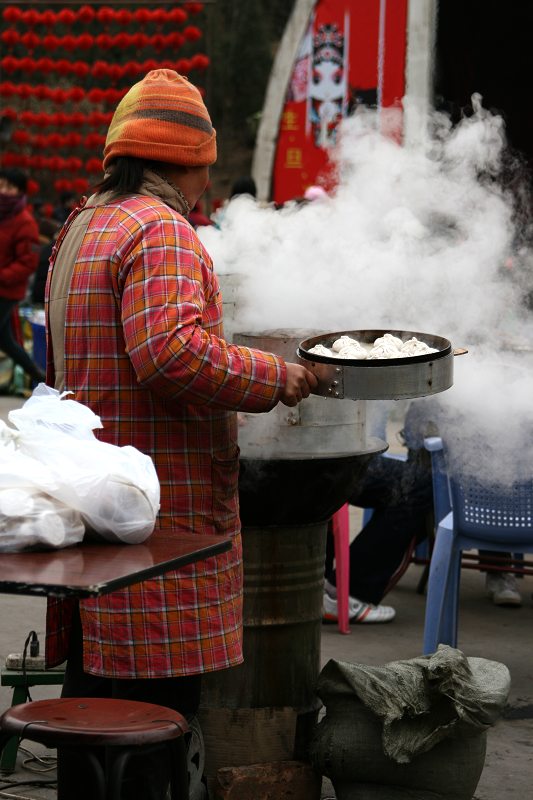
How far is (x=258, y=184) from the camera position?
41.4ft

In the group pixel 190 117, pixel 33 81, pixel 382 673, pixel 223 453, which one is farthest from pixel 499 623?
pixel 33 81

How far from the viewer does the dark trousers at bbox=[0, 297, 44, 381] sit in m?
10.1

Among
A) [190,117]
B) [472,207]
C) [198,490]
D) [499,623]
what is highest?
[190,117]

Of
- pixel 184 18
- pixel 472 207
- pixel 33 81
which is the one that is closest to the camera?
pixel 472 207

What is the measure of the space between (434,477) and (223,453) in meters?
1.75

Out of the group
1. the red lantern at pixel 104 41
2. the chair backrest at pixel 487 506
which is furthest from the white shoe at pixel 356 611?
the red lantern at pixel 104 41

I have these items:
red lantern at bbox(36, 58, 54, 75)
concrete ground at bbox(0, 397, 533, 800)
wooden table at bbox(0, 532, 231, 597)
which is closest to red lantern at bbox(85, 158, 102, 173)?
red lantern at bbox(36, 58, 54, 75)

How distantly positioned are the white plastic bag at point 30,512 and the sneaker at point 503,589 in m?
3.62

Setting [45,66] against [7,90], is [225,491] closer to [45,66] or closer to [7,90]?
[45,66]

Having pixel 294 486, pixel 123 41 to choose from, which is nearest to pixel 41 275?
pixel 123 41

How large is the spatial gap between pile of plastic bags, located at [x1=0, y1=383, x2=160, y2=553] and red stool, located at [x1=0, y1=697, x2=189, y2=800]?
1.18 ft

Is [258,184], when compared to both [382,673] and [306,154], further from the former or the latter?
[382,673]

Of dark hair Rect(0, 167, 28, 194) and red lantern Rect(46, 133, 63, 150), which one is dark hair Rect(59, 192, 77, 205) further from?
dark hair Rect(0, 167, 28, 194)

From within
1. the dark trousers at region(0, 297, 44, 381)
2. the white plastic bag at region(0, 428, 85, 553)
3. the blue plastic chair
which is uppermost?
the white plastic bag at region(0, 428, 85, 553)
